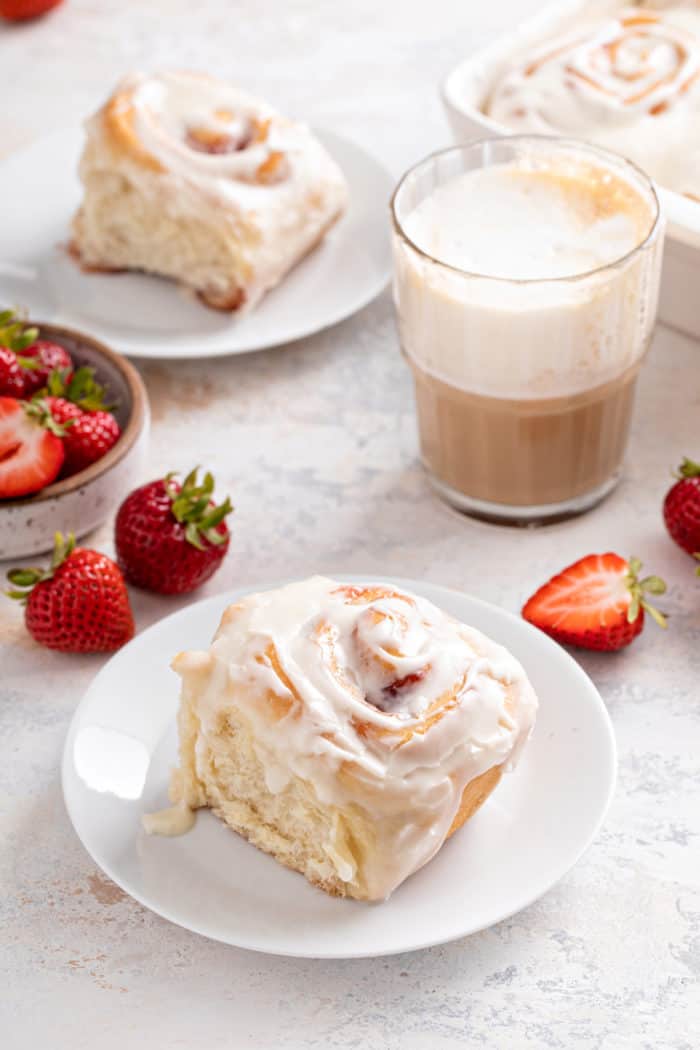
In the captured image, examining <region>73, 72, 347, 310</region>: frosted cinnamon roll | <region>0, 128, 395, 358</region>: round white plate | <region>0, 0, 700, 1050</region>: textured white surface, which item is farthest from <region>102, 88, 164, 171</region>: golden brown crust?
<region>0, 0, 700, 1050</region>: textured white surface

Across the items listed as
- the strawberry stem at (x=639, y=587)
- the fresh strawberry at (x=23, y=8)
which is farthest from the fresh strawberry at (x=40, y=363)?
the fresh strawberry at (x=23, y=8)

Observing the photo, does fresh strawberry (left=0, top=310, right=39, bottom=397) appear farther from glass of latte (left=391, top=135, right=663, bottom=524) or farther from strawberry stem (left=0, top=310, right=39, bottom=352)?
glass of latte (left=391, top=135, right=663, bottom=524)

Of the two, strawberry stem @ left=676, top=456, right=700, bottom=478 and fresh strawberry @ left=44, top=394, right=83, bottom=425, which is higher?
fresh strawberry @ left=44, top=394, right=83, bottom=425

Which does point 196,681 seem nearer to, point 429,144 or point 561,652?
point 561,652

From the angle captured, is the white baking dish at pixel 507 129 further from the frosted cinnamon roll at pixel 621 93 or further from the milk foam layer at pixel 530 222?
the milk foam layer at pixel 530 222

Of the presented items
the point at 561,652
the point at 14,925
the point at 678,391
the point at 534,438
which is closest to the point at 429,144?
the point at 678,391

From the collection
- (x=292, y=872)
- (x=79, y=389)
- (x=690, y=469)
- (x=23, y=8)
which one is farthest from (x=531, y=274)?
(x=23, y=8)

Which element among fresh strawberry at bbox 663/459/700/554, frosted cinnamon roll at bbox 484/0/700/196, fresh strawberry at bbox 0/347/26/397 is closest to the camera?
fresh strawberry at bbox 663/459/700/554

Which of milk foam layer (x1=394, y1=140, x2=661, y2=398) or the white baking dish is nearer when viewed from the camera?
milk foam layer (x1=394, y1=140, x2=661, y2=398)
